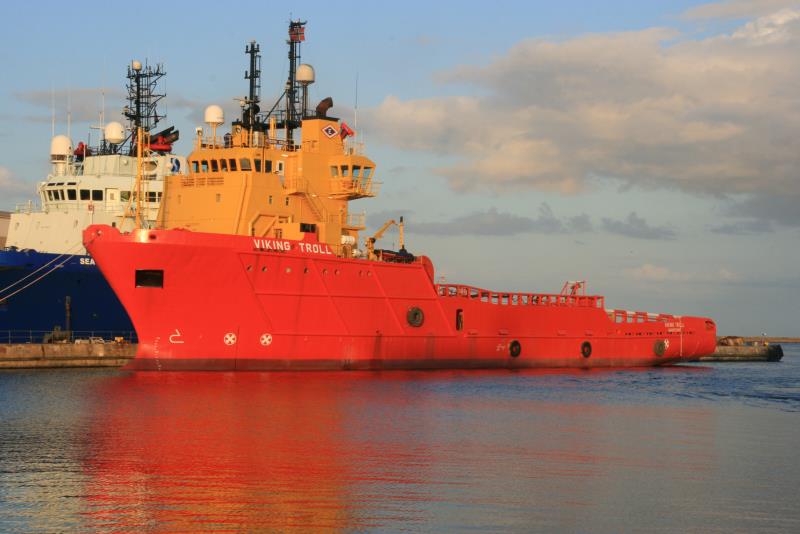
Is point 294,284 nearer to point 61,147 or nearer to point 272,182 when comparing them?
point 272,182

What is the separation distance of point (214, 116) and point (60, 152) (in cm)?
936

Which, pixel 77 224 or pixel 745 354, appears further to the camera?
pixel 745 354

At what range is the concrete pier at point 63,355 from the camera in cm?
3475

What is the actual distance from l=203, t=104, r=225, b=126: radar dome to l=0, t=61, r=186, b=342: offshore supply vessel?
237 centimetres

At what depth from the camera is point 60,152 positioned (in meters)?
44.1

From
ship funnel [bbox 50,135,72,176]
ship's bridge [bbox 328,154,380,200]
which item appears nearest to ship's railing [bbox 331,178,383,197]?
ship's bridge [bbox 328,154,380,200]

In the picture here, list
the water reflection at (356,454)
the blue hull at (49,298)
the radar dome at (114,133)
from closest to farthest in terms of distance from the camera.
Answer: the water reflection at (356,454)
the blue hull at (49,298)
the radar dome at (114,133)

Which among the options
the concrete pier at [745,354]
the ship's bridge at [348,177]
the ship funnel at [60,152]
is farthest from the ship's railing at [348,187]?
the concrete pier at [745,354]

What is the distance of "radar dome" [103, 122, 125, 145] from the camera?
4462 cm

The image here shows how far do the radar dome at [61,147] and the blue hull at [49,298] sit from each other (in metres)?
8.71

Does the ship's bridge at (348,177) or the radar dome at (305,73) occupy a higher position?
the radar dome at (305,73)

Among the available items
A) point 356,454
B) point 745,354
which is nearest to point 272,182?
point 356,454

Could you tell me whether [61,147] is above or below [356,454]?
above

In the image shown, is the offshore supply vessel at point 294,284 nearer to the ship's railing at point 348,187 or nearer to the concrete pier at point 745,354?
the ship's railing at point 348,187
